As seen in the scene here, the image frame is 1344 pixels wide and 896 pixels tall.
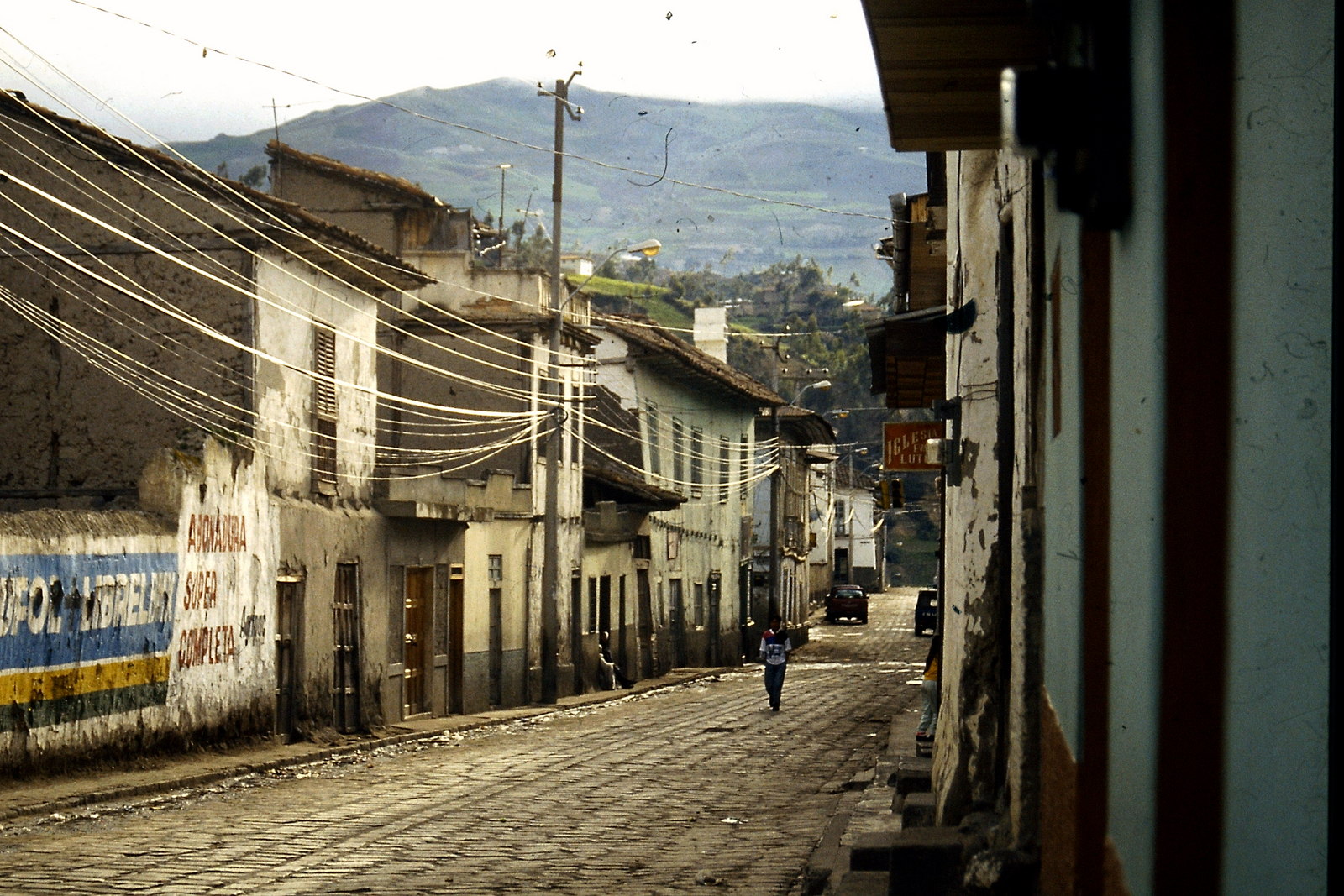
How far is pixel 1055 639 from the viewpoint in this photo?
5922mm

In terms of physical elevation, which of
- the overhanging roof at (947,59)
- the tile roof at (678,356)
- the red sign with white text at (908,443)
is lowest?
the red sign with white text at (908,443)

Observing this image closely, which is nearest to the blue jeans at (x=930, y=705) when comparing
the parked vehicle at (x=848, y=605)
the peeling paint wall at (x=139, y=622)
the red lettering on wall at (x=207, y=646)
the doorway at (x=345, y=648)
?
the peeling paint wall at (x=139, y=622)

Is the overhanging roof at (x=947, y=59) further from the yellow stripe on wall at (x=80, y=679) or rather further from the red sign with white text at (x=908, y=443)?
the yellow stripe on wall at (x=80, y=679)

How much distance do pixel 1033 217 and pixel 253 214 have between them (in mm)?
14859

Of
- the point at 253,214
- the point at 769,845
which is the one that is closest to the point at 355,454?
the point at 253,214

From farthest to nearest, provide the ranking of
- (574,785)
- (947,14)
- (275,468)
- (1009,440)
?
(275,468) < (574,785) < (1009,440) < (947,14)

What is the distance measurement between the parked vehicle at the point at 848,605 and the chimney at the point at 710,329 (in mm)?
12876

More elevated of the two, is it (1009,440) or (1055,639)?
(1009,440)

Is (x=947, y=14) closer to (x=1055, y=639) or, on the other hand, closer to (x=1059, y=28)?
(x=1059, y=28)

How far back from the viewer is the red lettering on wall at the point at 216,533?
1805 cm

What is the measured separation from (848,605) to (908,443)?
50.4 metres

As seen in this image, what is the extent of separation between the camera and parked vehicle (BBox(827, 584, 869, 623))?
213 feet

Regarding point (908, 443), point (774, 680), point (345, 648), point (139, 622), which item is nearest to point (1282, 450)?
point (908, 443)

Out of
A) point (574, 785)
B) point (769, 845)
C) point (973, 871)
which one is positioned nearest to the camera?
point (973, 871)
